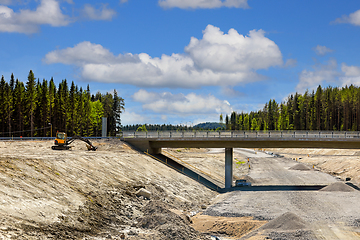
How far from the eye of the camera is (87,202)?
86.2 feet

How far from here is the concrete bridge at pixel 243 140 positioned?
52.8 meters

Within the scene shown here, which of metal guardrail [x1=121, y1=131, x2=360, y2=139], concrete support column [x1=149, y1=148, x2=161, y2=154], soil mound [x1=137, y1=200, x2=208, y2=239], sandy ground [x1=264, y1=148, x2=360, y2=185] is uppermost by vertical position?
metal guardrail [x1=121, y1=131, x2=360, y2=139]

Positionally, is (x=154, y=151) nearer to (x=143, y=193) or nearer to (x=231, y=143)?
(x=231, y=143)

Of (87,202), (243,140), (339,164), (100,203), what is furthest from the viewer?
(339,164)

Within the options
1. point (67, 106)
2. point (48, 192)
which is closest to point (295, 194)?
point (48, 192)

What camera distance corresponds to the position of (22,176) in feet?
85.7

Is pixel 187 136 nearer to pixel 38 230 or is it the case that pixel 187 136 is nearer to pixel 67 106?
pixel 38 230

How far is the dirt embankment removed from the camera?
20219mm

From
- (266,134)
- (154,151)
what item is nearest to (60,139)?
(154,151)

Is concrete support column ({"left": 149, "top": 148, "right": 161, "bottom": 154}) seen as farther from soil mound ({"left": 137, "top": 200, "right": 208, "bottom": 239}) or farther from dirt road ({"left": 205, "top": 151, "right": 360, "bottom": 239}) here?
soil mound ({"left": 137, "top": 200, "right": 208, "bottom": 239})

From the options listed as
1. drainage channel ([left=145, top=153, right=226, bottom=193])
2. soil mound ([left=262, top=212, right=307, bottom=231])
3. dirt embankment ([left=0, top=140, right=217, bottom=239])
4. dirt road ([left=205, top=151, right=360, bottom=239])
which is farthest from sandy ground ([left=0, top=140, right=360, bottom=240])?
drainage channel ([left=145, top=153, right=226, bottom=193])

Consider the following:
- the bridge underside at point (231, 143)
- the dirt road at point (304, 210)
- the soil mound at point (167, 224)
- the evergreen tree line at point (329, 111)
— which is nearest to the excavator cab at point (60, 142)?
the bridge underside at point (231, 143)

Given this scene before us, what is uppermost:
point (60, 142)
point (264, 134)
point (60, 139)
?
point (264, 134)

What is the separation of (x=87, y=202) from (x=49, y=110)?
81.4 metres
